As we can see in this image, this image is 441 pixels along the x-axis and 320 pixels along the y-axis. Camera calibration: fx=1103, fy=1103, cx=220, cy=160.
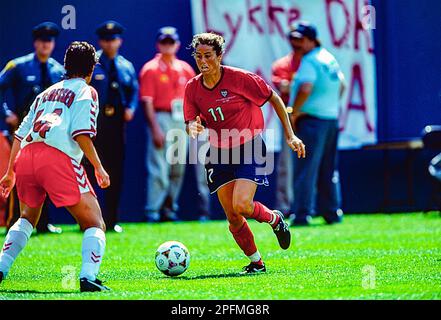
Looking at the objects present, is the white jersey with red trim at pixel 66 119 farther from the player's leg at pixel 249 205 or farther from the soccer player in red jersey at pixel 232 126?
the player's leg at pixel 249 205

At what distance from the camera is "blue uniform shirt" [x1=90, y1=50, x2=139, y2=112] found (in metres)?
14.3

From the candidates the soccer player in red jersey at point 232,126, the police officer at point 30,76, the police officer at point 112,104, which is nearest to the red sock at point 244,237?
the soccer player in red jersey at point 232,126

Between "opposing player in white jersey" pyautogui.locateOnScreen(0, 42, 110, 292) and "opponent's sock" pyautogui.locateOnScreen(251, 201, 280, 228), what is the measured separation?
5.45 ft

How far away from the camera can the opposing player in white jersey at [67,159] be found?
7902mm

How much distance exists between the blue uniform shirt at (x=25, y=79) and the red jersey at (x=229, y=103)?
15.0 ft

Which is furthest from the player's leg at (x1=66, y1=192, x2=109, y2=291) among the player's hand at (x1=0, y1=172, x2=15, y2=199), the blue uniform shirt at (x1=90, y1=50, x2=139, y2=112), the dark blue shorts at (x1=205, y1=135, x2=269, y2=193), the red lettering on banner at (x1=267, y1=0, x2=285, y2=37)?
the red lettering on banner at (x1=267, y1=0, x2=285, y2=37)

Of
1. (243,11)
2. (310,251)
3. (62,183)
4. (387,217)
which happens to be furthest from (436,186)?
(62,183)

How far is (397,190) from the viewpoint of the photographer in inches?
698

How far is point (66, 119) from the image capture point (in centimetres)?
798

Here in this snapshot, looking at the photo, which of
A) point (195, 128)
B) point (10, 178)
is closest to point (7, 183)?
point (10, 178)

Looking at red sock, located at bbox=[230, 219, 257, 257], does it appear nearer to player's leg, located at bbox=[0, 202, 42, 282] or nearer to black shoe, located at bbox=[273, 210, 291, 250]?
black shoe, located at bbox=[273, 210, 291, 250]

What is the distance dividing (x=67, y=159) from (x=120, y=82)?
656 centimetres

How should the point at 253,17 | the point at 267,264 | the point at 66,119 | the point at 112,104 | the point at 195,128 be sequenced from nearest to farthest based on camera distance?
the point at 66,119, the point at 195,128, the point at 267,264, the point at 112,104, the point at 253,17

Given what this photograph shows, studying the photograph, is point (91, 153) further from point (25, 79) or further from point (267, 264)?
point (25, 79)
